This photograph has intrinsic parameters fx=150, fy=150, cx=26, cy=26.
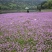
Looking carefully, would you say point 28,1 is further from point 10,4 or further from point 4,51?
point 4,51

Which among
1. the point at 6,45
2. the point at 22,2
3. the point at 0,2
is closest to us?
the point at 6,45

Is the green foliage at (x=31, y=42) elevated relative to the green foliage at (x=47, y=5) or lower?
elevated

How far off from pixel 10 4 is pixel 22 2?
11.0ft

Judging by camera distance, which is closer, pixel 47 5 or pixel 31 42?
pixel 31 42

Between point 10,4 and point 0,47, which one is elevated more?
point 0,47

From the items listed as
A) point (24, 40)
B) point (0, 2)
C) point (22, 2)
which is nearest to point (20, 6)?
point (22, 2)

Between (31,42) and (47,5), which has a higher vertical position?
(31,42)

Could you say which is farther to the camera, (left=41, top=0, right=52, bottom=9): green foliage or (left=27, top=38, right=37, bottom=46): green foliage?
(left=41, top=0, right=52, bottom=9): green foliage

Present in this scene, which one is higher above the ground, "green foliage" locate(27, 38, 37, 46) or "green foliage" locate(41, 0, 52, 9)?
"green foliage" locate(27, 38, 37, 46)

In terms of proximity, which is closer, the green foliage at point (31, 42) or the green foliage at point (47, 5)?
the green foliage at point (31, 42)

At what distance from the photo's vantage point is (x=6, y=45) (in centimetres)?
541

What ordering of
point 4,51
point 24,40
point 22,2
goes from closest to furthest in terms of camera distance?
point 4,51 < point 24,40 < point 22,2

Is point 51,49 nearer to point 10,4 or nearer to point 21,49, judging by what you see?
point 21,49

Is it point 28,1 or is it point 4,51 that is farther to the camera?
point 28,1
